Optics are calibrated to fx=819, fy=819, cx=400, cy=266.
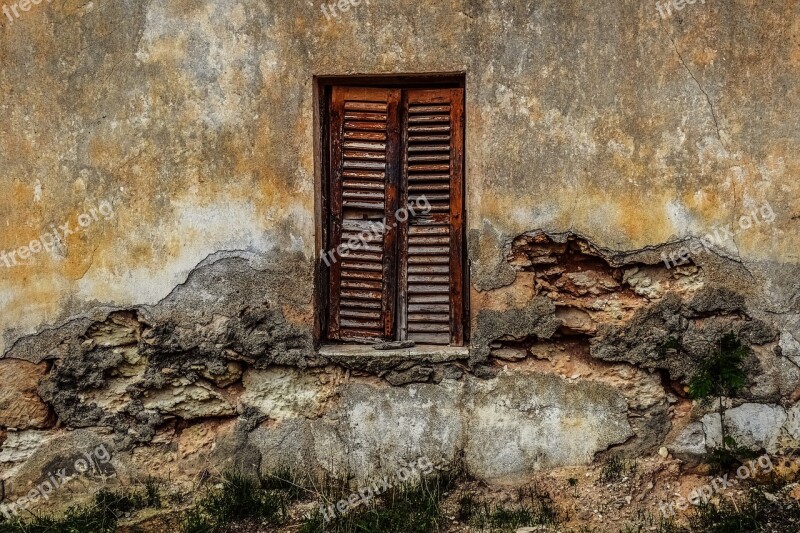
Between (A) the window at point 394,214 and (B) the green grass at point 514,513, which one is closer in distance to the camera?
(B) the green grass at point 514,513

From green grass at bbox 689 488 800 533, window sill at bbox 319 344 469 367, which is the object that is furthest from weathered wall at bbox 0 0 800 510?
green grass at bbox 689 488 800 533

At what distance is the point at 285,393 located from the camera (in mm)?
4617

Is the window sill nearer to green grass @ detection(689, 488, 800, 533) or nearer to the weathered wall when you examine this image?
the weathered wall

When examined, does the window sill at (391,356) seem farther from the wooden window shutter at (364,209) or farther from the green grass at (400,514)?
the green grass at (400,514)

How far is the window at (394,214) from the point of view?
15.3 ft

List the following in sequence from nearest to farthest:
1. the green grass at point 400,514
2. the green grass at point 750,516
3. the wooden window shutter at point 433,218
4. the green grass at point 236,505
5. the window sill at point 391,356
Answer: the green grass at point 750,516
the green grass at point 400,514
the green grass at point 236,505
the window sill at point 391,356
the wooden window shutter at point 433,218

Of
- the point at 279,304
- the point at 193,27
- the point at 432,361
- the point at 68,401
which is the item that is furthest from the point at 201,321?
the point at 193,27

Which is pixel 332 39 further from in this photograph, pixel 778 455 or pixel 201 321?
pixel 778 455

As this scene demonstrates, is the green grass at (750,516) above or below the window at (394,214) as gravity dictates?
below

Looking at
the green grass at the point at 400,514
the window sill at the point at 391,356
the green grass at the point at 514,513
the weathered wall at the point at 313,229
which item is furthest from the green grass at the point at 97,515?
the green grass at the point at 514,513

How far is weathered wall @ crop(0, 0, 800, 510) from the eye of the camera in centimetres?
437

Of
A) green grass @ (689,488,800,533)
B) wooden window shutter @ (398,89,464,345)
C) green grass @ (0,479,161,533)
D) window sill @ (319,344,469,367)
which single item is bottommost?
green grass @ (0,479,161,533)

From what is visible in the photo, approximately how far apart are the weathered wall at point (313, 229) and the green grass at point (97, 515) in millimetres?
177

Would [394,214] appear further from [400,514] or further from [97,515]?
[97,515]
